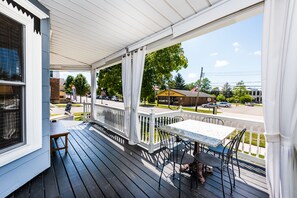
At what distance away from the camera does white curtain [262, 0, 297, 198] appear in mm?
1288

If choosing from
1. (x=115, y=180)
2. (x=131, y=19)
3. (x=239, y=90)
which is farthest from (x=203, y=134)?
(x=239, y=90)

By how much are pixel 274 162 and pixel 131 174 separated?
1969mm

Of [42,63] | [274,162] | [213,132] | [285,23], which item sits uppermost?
[285,23]

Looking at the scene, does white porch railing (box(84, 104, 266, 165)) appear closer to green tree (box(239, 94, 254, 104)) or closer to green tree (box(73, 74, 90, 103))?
green tree (box(73, 74, 90, 103))

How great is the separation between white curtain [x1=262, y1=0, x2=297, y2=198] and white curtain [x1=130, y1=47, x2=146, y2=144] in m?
2.33

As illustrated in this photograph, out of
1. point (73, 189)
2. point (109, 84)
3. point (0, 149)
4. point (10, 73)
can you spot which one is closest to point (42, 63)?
point (10, 73)

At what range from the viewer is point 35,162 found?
1983 millimetres

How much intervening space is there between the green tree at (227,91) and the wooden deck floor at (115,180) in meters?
35.8

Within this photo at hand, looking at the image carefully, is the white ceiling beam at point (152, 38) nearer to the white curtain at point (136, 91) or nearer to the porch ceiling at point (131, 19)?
the porch ceiling at point (131, 19)

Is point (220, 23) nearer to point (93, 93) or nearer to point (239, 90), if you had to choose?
point (93, 93)

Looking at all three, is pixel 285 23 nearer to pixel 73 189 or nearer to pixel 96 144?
pixel 73 189

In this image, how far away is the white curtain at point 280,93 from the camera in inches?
50.7

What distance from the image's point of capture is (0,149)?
61.6 inches

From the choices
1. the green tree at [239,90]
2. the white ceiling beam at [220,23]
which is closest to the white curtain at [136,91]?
the white ceiling beam at [220,23]
